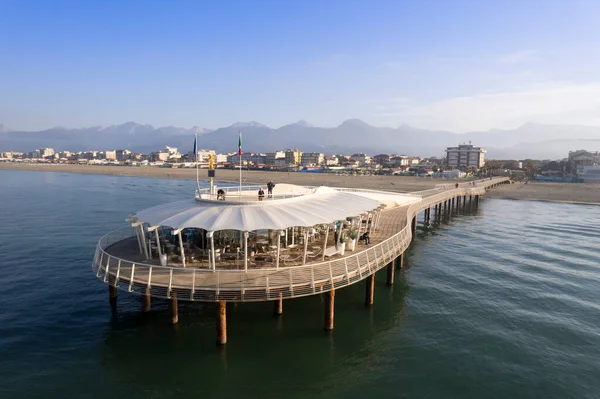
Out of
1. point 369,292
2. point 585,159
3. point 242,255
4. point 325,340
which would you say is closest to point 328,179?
point 369,292

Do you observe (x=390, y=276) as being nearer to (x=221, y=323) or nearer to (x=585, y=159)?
(x=221, y=323)

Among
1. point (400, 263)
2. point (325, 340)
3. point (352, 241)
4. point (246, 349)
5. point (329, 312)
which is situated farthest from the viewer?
point (400, 263)

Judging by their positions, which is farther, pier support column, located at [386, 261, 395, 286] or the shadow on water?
pier support column, located at [386, 261, 395, 286]

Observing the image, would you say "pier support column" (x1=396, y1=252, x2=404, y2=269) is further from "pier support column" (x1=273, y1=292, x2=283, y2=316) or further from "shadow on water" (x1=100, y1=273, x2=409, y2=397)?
"pier support column" (x1=273, y1=292, x2=283, y2=316)

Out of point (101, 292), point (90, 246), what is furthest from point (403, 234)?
point (90, 246)

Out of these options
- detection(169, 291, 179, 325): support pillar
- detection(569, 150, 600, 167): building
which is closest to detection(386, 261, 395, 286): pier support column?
detection(169, 291, 179, 325): support pillar

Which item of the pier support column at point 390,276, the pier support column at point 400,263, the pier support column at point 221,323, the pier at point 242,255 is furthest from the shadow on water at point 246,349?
the pier support column at point 400,263
